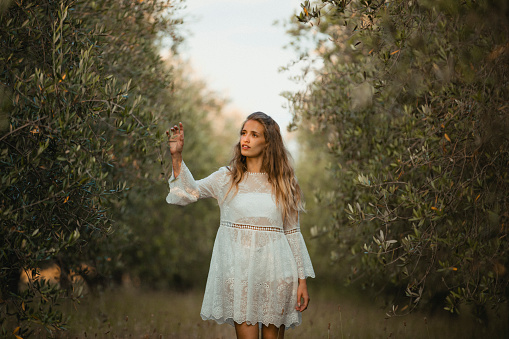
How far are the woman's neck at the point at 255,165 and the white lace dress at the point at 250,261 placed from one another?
0.20m

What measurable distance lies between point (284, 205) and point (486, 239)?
2.19 metres

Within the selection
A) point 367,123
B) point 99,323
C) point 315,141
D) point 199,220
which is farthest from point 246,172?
point 199,220

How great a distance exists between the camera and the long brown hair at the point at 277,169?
4551 millimetres

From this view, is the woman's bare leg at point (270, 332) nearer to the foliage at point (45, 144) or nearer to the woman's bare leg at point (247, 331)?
the woman's bare leg at point (247, 331)

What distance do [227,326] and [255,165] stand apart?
16.9 feet

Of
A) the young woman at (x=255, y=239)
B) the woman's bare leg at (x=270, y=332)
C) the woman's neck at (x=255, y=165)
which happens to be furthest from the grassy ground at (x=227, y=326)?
the woman's neck at (x=255, y=165)

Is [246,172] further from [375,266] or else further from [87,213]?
[375,266]

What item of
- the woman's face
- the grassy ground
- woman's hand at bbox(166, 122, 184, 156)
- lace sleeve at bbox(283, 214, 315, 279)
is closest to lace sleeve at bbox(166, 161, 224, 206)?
woman's hand at bbox(166, 122, 184, 156)

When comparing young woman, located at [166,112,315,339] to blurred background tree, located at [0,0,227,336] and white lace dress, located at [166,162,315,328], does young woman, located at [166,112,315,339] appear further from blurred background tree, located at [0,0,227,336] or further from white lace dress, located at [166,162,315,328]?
blurred background tree, located at [0,0,227,336]

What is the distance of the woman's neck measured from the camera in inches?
185

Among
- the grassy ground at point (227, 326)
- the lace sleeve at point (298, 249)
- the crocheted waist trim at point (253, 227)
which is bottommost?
the grassy ground at point (227, 326)

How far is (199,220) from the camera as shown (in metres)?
16.5

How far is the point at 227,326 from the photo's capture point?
29.6ft

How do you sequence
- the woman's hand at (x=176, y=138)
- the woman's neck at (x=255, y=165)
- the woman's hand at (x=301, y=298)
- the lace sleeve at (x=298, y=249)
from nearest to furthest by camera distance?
the woman's hand at (x=176, y=138) → the woman's hand at (x=301, y=298) → the lace sleeve at (x=298, y=249) → the woman's neck at (x=255, y=165)
